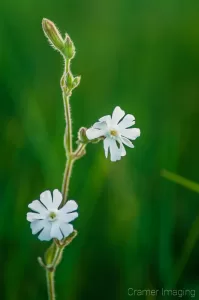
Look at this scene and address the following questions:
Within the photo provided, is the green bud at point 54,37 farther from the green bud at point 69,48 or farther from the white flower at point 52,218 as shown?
the white flower at point 52,218

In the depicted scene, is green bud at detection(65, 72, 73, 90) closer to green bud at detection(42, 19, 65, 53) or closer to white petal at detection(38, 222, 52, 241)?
green bud at detection(42, 19, 65, 53)

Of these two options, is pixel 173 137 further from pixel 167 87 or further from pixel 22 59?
pixel 22 59

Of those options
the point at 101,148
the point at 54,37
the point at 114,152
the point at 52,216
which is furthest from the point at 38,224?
the point at 101,148

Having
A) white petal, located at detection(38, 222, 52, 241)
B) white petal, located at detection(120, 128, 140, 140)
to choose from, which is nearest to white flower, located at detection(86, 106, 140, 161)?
white petal, located at detection(120, 128, 140, 140)

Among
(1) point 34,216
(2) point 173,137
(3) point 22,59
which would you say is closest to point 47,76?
(3) point 22,59

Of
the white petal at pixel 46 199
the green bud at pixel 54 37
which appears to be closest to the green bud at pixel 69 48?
the green bud at pixel 54 37

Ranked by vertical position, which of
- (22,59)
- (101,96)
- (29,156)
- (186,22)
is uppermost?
(186,22)
